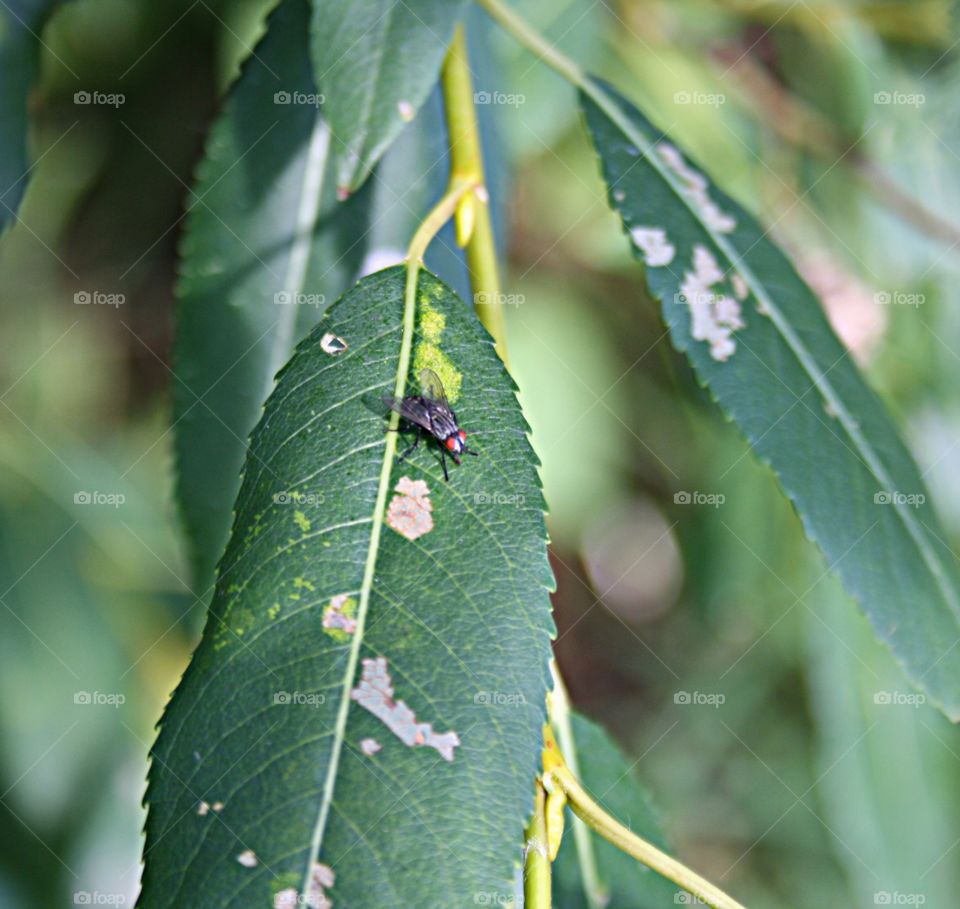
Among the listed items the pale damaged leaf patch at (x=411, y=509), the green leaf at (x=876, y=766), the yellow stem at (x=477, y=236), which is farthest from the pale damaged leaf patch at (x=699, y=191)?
the green leaf at (x=876, y=766)

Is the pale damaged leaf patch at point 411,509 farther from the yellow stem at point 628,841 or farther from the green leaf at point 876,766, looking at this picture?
the green leaf at point 876,766

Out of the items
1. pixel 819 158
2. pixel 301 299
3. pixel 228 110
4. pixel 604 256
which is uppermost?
pixel 819 158

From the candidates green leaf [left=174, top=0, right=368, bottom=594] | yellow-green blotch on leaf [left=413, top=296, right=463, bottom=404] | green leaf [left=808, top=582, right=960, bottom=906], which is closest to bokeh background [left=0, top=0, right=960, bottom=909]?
green leaf [left=808, top=582, right=960, bottom=906]

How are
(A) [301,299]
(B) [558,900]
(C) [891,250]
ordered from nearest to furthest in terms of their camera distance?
(B) [558,900]
(A) [301,299]
(C) [891,250]

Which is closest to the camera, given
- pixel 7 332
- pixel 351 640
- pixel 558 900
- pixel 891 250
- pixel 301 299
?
pixel 351 640

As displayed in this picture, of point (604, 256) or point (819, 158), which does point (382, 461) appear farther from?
point (819, 158)

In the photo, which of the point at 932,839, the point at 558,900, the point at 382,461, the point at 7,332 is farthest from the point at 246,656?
the point at 932,839

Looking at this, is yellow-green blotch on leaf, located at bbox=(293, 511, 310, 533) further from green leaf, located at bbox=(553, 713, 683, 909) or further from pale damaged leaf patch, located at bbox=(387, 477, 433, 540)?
green leaf, located at bbox=(553, 713, 683, 909)
